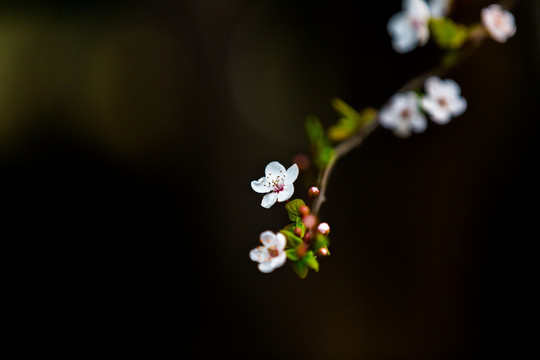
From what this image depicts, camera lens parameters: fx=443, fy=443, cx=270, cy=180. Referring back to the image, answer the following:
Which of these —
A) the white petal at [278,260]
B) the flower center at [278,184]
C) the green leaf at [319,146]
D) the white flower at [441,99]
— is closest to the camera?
the white petal at [278,260]

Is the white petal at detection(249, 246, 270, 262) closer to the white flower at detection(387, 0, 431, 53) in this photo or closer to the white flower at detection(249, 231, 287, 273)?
the white flower at detection(249, 231, 287, 273)

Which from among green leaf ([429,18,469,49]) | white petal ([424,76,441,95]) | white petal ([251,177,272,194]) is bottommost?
white petal ([251,177,272,194])

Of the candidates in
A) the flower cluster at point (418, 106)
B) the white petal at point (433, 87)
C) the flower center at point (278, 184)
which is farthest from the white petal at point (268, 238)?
the white petal at point (433, 87)

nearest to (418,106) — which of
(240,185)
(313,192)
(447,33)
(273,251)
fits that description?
(447,33)

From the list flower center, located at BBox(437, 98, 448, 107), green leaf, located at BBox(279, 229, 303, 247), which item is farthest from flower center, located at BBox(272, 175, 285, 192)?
flower center, located at BBox(437, 98, 448, 107)

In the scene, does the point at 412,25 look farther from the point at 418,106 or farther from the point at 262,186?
the point at 262,186

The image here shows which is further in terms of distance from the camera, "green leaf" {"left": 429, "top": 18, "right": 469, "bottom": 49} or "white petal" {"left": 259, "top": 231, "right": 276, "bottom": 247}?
"green leaf" {"left": 429, "top": 18, "right": 469, "bottom": 49}

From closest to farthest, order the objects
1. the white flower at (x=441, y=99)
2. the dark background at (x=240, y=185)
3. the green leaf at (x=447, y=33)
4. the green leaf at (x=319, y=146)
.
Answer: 1. the green leaf at (x=319, y=146)
2. the green leaf at (x=447, y=33)
3. the white flower at (x=441, y=99)
4. the dark background at (x=240, y=185)

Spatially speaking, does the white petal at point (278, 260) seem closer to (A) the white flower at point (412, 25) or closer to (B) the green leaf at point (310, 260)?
(B) the green leaf at point (310, 260)

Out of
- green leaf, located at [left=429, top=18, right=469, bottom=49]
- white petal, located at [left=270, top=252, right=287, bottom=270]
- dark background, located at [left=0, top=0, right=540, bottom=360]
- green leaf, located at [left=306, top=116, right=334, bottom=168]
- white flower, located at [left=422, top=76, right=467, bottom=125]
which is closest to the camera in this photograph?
white petal, located at [left=270, top=252, right=287, bottom=270]
